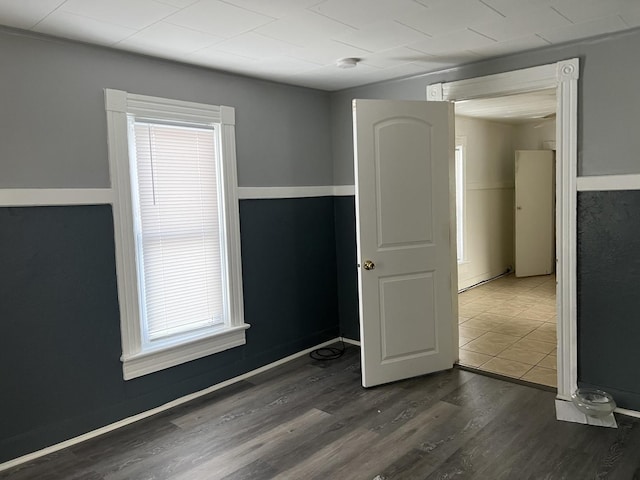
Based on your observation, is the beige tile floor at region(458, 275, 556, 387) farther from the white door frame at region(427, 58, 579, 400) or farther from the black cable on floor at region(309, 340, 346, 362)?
the black cable on floor at region(309, 340, 346, 362)

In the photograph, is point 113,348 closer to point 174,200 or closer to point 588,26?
point 174,200

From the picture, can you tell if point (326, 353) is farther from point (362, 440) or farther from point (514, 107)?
point (514, 107)

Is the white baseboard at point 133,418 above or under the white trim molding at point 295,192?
under

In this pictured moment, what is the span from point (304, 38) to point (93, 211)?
1555 millimetres

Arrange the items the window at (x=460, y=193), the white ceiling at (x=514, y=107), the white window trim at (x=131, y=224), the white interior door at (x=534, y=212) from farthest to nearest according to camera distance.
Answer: the white interior door at (x=534, y=212) < the window at (x=460, y=193) < the white ceiling at (x=514, y=107) < the white window trim at (x=131, y=224)

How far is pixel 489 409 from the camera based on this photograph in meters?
3.00

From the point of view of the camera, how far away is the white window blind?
305cm

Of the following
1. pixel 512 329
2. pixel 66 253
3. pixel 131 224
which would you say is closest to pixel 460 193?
pixel 512 329

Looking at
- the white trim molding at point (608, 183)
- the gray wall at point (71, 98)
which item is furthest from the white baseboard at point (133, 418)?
the white trim molding at point (608, 183)

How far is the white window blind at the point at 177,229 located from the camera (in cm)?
305

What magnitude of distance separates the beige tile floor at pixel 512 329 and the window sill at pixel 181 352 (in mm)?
1797

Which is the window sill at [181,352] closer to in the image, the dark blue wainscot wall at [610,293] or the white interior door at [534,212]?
the dark blue wainscot wall at [610,293]

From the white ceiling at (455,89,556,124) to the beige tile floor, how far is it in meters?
2.23

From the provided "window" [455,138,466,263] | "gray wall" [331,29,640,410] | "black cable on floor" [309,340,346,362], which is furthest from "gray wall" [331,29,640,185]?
"window" [455,138,466,263]
